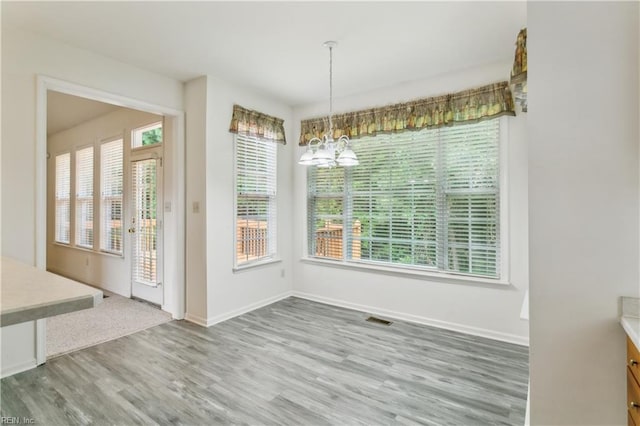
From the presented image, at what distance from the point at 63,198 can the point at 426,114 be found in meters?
6.73

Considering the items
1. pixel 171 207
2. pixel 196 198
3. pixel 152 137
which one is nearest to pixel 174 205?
pixel 171 207

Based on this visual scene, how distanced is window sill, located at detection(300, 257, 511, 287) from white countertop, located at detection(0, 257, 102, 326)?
3.34 metres

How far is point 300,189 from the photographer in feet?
15.5

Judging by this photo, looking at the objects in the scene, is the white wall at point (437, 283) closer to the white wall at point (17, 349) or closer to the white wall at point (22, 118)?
the white wall at point (22, 118)

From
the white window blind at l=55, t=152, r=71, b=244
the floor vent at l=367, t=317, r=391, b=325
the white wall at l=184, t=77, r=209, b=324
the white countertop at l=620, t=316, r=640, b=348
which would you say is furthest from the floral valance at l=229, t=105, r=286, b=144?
the white window blind at l=55, t=152, r=71, b=244

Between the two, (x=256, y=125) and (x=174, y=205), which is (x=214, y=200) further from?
(x=256, y=125)

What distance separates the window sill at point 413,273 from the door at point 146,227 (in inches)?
82.2

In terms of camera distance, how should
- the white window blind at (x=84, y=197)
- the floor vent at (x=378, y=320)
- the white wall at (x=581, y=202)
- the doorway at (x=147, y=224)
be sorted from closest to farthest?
the white wall at (x=581, y=202) < the floor vent at (x=378, y=320) < the doorway at (x=147, y=224) < the white window blind at (x=84, y=197)

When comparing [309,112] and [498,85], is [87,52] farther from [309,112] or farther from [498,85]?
[498,85]

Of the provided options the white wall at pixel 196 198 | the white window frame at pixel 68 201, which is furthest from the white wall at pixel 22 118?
the white window frame at pixel 68 201

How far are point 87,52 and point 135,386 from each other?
305 centimetres

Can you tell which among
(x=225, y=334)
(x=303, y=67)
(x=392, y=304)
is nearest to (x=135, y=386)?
(x=225, y=334)

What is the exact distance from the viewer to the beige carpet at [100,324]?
122 inches

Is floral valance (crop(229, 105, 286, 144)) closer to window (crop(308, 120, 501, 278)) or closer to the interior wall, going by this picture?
window (crop(308, 120, 501, 278))
